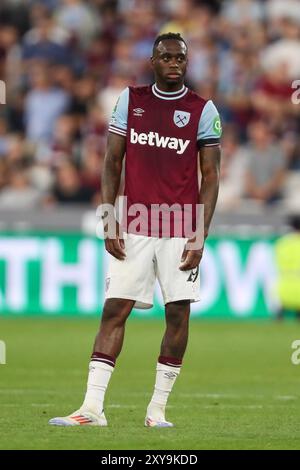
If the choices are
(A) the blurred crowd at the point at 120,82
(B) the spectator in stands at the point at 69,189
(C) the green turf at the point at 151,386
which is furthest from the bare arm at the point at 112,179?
(B) the spectator in stands at the point at 69,189

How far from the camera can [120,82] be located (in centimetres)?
2066

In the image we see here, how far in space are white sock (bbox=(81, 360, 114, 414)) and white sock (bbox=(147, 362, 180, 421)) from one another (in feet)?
1.16

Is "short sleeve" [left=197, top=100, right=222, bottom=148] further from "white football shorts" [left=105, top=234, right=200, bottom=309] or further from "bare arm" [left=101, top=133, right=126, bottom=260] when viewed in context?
"white football shorts" [left=105, top=234, right=200, bottom=309]

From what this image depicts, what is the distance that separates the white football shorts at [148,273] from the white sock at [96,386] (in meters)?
0.44

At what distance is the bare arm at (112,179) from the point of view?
8375mm

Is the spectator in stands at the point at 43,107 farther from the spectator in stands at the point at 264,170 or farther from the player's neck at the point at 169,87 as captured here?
the player's neck at the point at 169,87

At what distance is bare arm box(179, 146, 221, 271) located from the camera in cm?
840

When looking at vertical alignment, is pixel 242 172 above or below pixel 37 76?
below

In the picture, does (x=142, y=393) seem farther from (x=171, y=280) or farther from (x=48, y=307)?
(x=48, y=307)

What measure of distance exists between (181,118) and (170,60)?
0.38m

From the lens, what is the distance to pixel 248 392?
10.9 m

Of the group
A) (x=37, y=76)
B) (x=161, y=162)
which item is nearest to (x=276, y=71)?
(x=37, y=76)

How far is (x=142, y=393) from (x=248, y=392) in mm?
892

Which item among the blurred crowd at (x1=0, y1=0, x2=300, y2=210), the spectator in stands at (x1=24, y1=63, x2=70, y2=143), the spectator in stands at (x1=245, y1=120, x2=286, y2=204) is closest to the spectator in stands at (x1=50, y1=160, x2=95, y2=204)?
the blurred crowd at (x1=0, y1=0, x2=300, y2=210)
